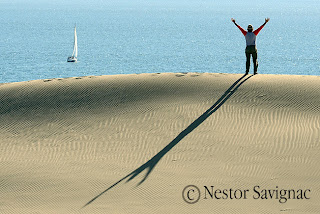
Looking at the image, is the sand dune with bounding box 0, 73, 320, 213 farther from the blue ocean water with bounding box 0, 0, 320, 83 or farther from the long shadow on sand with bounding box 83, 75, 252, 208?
the blue ocean water with bounding box 0, 0, 320, 83

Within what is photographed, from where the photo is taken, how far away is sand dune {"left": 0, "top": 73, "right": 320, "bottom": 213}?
45.2ft

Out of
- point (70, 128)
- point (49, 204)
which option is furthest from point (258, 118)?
point (49, 204)

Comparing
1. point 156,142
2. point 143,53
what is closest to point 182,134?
point 156,142

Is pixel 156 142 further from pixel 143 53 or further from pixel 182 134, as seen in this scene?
pixel 143 53

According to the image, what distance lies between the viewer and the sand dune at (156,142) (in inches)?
542

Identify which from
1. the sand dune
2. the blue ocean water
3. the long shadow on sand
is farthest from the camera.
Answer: the blue ocean water

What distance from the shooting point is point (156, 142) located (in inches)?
690

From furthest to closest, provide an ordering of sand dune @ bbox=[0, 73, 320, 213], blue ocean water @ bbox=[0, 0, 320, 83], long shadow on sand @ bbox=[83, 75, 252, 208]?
blue ocean water @ bbox=[0, 0, 320, 83], long shadow on sand @ bbox=[83, 75, 252, 208], sand dune @ bbox=[0, 73, 320, 213]

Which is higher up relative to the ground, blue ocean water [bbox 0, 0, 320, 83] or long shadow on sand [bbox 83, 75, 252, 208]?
blue ocean water [bbox 0, 0, 320, 83]

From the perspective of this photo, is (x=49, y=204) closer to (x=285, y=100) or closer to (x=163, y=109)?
(x=163, y=109)

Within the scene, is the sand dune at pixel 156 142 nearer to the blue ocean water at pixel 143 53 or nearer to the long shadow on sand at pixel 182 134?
the long shadow on sand at pixel 182 134

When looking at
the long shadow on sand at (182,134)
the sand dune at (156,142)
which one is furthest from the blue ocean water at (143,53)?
the long shadow on sand at (182,134)

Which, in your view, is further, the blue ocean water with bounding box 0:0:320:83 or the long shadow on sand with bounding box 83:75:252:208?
the blue ocean water with bounding box 0:0:320:83

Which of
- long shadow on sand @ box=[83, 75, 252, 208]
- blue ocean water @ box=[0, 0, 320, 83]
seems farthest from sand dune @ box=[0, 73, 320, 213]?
blue ocean water @ box=[0, 0, 320, 83]
